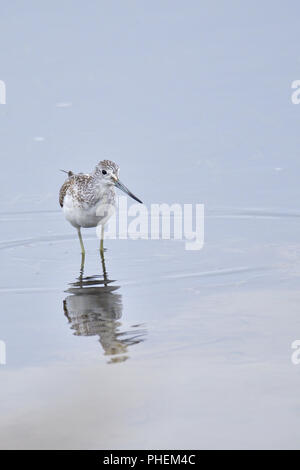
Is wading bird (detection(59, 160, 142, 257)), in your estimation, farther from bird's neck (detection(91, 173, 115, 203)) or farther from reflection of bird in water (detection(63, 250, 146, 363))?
reflection of bird in water (detection(63, 250, 146, 363))

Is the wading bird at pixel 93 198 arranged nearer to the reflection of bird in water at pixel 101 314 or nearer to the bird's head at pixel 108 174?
the bird's head at pixel 108 174

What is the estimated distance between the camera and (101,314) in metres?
8.50

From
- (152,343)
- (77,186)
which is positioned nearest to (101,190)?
(77,186)

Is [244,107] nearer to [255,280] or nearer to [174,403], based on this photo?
[255,280]

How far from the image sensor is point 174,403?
20.1 feet

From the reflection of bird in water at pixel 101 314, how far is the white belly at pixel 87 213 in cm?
125

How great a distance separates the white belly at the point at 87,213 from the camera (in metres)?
11.4

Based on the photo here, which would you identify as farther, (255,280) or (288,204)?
(288,204)

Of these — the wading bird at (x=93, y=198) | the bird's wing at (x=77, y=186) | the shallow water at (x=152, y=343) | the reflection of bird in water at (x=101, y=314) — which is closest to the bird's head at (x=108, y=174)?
the wading bird at (x=93, y=198)

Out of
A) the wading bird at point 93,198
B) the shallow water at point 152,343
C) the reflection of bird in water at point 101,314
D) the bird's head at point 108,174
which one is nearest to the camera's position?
the shallow water at point 152,343

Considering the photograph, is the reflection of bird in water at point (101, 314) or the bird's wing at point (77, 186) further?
the bird's wing at point (77, 186)

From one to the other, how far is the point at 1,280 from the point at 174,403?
4.26 metres

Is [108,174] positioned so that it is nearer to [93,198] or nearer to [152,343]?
[93,198]
